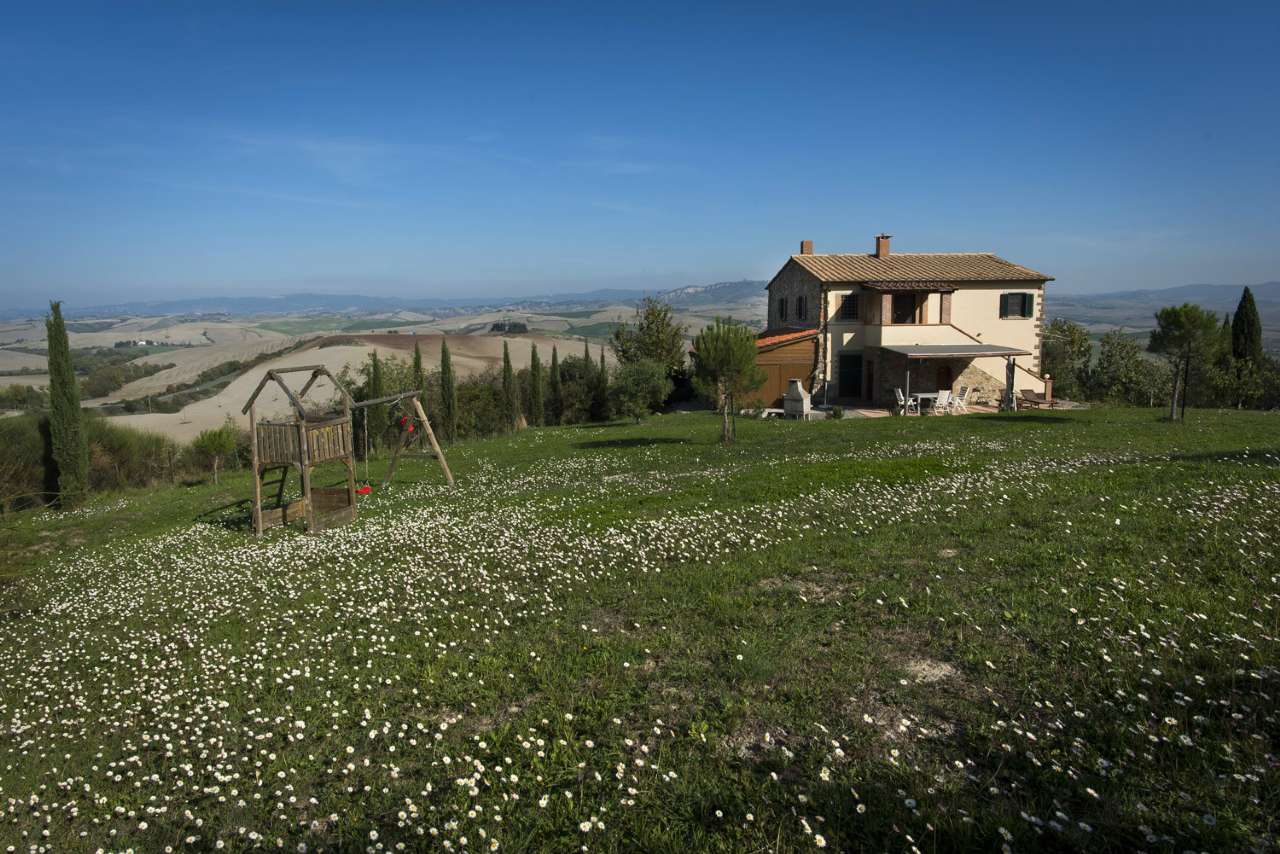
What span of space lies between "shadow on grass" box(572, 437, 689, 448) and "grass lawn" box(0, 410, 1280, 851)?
38.5ft

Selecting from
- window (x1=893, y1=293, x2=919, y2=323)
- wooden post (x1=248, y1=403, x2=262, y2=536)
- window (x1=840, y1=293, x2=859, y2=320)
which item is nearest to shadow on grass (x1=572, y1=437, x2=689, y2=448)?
wooden post (x1=248, y1=403, x2=262, y2=536)

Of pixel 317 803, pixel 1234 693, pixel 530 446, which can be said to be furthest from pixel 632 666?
pixel 530 446

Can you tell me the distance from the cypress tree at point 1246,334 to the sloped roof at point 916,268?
32.0 ft

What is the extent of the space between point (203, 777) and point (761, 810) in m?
4.71

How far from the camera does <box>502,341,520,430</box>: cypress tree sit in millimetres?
42719

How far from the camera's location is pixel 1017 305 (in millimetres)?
40219

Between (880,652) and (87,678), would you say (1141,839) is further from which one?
(87,678)

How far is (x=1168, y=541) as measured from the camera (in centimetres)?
968

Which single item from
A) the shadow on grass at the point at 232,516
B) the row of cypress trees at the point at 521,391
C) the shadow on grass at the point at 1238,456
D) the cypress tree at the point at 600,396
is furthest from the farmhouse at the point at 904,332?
the shadow on grass at the point at 232,516

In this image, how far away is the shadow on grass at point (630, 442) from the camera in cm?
2636

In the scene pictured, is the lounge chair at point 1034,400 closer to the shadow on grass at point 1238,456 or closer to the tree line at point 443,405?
the tree line at point 443,405

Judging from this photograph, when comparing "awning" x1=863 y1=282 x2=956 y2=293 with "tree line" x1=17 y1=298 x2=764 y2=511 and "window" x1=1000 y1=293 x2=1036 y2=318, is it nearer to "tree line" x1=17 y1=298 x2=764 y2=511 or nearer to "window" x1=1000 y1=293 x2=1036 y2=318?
"window" x1=1000 y1=293 x2=1036 y2=318

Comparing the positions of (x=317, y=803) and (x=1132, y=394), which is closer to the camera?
(x=317, y=803)

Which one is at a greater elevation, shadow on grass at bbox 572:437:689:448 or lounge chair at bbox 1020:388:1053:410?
lounge chair at bbox 1020:388:1053:410
